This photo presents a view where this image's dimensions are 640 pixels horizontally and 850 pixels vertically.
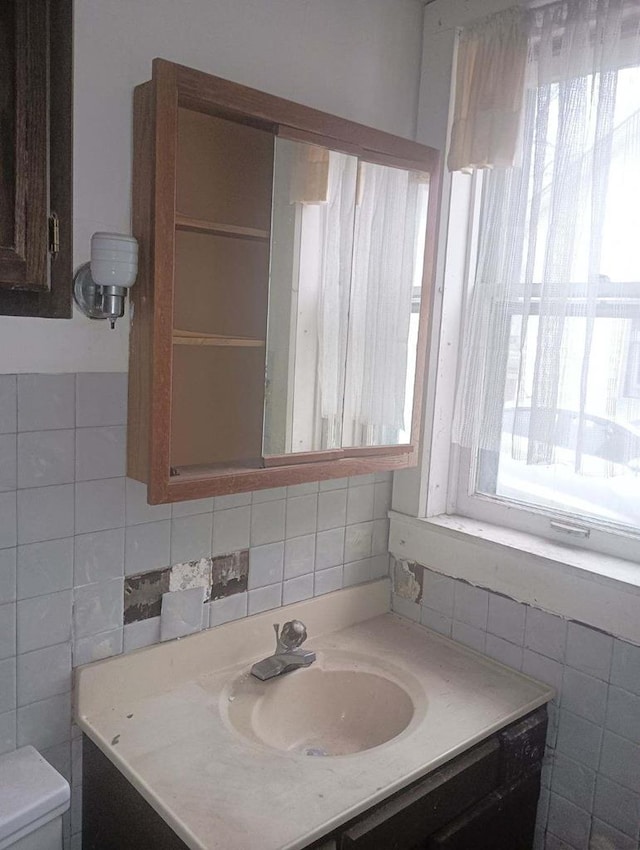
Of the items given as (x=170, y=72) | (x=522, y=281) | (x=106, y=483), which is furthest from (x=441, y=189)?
(x=106, y=483)

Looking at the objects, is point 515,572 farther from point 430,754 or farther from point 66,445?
point 66,445

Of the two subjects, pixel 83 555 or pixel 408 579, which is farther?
pixel 408 579

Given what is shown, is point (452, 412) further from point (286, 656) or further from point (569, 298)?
point (286, 656)

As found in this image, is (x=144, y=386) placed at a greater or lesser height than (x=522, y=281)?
lesser

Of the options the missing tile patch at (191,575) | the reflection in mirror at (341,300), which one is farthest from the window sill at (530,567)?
the missing tile patch at (191,575)

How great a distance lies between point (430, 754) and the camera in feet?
4.16

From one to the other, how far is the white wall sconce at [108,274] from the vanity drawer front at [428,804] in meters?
0.96

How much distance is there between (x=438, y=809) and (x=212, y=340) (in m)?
0.95

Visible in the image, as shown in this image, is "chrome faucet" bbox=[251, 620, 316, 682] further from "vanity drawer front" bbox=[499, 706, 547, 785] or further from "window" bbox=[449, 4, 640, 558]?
"window" bbox=[449, 4, 640, 558]

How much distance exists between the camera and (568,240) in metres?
1.46

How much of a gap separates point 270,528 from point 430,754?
0.59 meters

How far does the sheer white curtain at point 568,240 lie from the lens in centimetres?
139

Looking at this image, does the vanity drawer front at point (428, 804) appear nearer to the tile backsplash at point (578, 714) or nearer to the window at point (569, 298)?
the tile backsplash at point (578, 714)

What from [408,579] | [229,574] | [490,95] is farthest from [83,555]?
[490,95]
